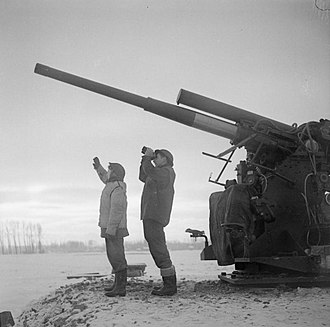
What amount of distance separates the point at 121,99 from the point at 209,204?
6.68 feet

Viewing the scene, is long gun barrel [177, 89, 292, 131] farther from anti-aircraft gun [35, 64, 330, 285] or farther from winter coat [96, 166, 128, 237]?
winter coat [96, 166, 128, 237]

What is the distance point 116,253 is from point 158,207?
0.80 meters

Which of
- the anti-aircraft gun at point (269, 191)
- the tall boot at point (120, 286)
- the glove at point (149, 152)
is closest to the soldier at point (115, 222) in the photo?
the tall boot at point (120, 286)

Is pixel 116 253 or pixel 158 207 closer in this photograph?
pixel 158 207

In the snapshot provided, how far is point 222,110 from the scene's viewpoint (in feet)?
24.0

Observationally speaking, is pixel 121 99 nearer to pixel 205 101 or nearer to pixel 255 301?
pixel 205 101

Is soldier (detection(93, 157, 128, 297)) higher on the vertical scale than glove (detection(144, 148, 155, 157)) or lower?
lower

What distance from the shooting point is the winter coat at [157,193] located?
6.38 metres

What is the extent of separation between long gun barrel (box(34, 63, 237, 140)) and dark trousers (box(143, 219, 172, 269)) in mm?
1633

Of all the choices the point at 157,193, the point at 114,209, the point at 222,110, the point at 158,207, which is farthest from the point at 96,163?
the point at 222,110

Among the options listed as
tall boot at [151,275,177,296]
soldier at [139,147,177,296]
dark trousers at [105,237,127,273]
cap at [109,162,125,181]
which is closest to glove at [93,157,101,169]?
cap at [109,162,125,181]

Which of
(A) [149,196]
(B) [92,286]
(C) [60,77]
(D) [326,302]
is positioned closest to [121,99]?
(C) [60,77]

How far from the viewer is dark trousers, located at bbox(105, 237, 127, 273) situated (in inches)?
255

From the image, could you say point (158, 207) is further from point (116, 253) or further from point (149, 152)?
point (116, 253)
